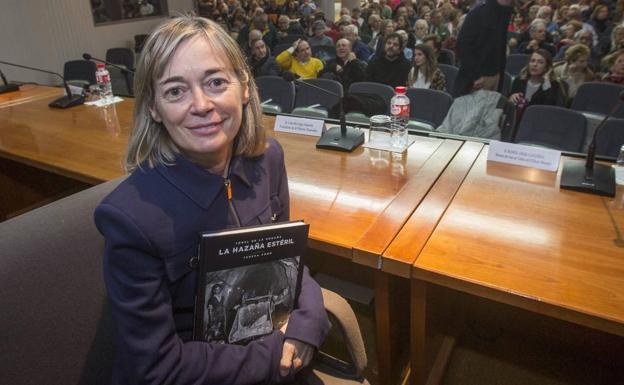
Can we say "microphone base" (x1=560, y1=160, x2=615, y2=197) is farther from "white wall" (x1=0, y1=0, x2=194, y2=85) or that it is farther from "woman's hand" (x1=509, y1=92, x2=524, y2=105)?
"white wall" (x1=0, y1=0, x2=194, y2=85)

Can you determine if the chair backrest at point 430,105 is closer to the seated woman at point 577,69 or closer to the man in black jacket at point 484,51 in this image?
the man in black jacket at point 484,51

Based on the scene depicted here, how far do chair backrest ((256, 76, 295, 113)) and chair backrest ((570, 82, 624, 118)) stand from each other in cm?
218

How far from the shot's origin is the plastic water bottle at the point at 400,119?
1854 mm

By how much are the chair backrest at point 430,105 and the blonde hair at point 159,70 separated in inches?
84.6

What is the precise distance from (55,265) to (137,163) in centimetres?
25

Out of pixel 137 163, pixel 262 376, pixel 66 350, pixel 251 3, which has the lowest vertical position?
pixel 262 376

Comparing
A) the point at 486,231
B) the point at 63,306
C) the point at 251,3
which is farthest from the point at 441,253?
the point at 251,3

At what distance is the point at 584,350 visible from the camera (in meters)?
1.77

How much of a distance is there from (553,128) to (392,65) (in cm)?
186

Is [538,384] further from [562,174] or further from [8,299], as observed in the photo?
[8,299]

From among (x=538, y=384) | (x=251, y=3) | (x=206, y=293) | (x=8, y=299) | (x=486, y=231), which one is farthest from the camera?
(x=251, y=3)

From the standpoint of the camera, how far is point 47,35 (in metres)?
5.84

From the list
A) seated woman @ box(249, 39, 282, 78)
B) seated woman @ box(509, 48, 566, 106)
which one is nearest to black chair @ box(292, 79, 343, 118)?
seated woman @ box(509, 48, 566, 106)

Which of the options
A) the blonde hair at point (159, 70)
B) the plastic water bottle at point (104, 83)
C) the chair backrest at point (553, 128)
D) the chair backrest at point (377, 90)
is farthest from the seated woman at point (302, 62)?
the blonde hair at point (159, 70)
